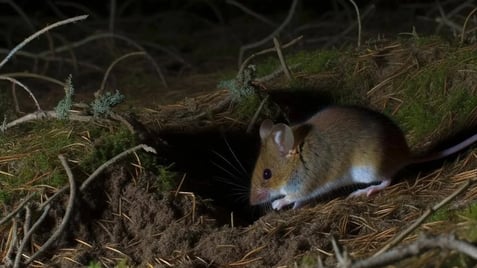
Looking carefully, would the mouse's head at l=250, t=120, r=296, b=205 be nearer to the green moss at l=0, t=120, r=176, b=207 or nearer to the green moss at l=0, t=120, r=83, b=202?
the green moss at l=0, t=120, r=176, b=207

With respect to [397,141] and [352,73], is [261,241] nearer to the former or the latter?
[397,141]

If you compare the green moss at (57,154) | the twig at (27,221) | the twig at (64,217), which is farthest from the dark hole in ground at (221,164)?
the twig at (27,221)

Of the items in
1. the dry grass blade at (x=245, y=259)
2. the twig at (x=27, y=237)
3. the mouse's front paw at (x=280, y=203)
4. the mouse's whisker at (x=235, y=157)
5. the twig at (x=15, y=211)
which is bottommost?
the mouse's front paw at (x=280, y=203)

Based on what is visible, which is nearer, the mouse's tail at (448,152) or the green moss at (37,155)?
the green moss at (37,155)

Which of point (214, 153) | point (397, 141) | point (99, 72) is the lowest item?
point (99, 72)

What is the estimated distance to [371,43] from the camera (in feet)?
17.4

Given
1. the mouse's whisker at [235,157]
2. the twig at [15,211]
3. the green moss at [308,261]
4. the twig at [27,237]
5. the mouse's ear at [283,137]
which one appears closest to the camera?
the green moss at [308,261]

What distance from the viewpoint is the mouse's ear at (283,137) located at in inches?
170

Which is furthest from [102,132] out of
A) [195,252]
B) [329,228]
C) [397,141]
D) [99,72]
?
[99,72]

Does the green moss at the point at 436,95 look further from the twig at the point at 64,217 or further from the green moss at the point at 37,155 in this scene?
the twig at the point at 64,217

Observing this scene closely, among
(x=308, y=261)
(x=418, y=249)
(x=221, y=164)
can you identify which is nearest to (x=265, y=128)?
(x=221, y=164)

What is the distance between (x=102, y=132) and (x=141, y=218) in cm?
58

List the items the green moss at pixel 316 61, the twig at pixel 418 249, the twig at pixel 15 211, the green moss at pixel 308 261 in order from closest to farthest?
the twig at pixel 418 249 < the green moss at pixel 308 261 < the twig at pixel 15 211 < the green moss at pixel 316 61

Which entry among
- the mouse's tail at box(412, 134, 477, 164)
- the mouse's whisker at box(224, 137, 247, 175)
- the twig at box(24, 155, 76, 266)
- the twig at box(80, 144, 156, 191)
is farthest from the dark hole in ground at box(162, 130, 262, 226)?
the mouse's tail at box(412, 134, 477, 164)
